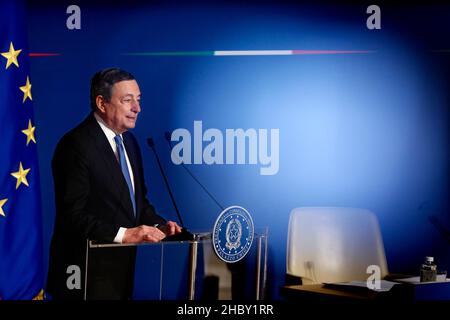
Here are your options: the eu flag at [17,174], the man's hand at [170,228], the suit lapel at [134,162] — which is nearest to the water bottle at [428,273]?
the man's hand at [170,228]

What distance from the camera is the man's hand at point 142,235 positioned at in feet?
13.6

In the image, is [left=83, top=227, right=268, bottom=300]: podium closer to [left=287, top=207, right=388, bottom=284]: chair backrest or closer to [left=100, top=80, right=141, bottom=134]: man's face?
[left=287, top=207, right=388, bottom=284]: chair backrest

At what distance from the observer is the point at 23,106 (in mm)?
4062

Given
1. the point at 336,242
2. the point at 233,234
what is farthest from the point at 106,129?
the point at 336,242

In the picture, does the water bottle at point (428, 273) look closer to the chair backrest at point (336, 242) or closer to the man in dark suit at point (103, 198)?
the chair backrest at point (336, 242)

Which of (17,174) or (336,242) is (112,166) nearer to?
(17,174)

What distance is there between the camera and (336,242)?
4293mm

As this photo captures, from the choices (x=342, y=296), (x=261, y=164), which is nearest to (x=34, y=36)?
(x=261, y=164)

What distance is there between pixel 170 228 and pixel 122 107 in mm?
790

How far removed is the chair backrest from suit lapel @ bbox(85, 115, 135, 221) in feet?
3.25

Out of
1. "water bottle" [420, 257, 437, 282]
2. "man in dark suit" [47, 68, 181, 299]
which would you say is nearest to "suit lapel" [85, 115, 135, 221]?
"man in dark suit" [47, 68, 181, 299]

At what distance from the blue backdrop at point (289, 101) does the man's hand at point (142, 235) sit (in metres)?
0.21

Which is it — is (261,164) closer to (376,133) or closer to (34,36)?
(376,133)

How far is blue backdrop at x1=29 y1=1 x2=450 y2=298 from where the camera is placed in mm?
4320
